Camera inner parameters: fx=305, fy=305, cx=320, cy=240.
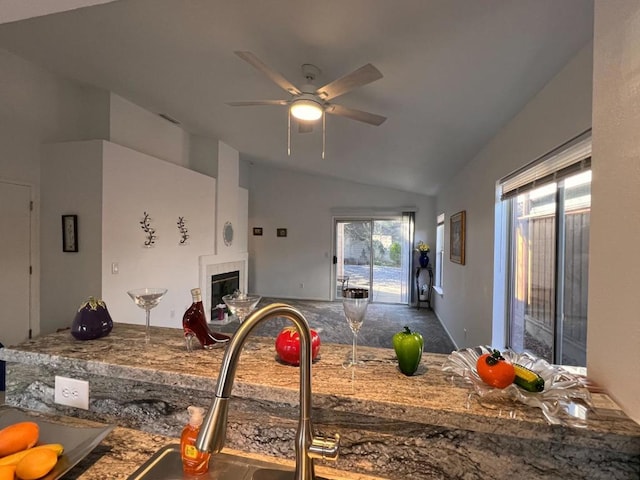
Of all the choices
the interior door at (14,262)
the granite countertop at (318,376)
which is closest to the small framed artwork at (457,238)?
the granite countertop at (318,376)

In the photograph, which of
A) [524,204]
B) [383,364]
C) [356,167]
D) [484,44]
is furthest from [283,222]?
[383,364]

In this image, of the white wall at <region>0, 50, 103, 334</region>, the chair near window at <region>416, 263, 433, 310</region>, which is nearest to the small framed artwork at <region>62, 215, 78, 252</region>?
the white wall at <region>0, 50, 103, 334</region>

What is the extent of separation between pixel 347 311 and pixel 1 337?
13.1 ft

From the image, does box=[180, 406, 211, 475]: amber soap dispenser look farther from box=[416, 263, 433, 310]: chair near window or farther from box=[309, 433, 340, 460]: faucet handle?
box=[416, 263, 433, 310]: chair near window

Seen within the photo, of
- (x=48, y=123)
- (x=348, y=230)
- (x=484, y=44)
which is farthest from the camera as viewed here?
(x=348, y=230)

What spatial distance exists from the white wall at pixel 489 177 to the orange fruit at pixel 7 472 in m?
2.34

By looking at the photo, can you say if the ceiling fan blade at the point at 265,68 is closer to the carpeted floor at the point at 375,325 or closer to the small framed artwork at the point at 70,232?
the carpeted floor at the point at 375,325

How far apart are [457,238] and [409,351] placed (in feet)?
12.1

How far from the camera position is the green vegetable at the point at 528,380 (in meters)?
0.73

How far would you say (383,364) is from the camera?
95 cm

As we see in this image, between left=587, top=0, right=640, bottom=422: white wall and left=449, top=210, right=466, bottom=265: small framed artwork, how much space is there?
3.17 meters

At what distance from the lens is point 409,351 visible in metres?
0.85

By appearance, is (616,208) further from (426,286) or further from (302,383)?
(426,286)

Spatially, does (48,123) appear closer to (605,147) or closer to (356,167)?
(356,167)
